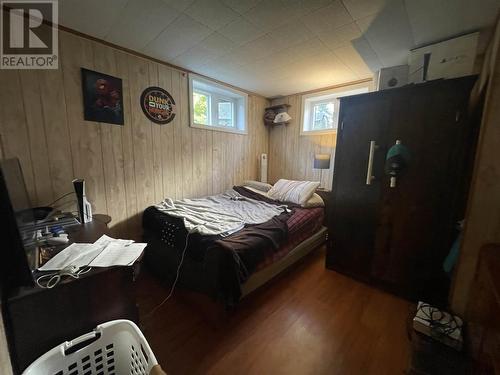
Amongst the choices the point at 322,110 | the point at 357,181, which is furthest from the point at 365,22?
the point at 322,110

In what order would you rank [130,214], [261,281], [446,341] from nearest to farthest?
[446,341] → [261,281] → [130,214]

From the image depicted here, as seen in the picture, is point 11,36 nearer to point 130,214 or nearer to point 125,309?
point 130,214

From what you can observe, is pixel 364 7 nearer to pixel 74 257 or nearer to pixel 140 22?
pixel 140 22

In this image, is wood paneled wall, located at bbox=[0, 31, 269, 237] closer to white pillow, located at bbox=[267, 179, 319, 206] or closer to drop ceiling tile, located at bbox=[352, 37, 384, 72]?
white pillow, located at bbox=[267, 179, 319, 206]

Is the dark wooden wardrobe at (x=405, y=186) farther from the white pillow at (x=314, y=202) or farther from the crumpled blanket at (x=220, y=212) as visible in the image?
the crumpled blanket at (x=220, y=212)

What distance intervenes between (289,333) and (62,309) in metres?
1.33

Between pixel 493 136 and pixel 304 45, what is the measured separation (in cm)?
161

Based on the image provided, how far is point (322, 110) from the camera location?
10.8 ft

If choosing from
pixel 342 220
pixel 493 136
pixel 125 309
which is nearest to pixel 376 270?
pixel 342 220

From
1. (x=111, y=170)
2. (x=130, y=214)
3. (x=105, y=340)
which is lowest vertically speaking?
(x=105, y=340)

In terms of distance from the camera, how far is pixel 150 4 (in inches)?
56.0

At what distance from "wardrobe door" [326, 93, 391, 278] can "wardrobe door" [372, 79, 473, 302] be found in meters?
0.09

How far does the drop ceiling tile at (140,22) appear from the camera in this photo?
4.73 feet

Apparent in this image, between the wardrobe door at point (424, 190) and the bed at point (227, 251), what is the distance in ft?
Result: 2.70
